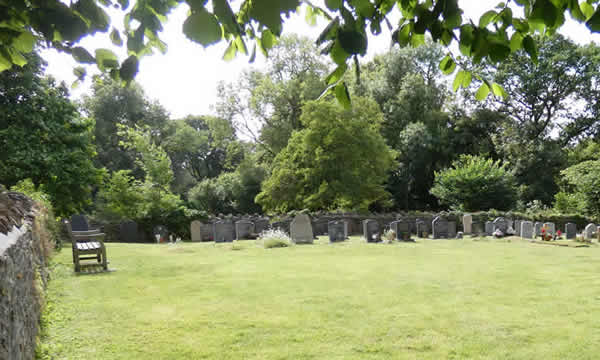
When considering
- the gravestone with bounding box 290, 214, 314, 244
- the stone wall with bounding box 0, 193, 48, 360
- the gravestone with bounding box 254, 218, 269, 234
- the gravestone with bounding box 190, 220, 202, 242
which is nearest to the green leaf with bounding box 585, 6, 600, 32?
the stone wall with bounding box 0, 193, 48, 360

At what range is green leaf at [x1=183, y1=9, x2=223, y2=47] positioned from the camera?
1853mm

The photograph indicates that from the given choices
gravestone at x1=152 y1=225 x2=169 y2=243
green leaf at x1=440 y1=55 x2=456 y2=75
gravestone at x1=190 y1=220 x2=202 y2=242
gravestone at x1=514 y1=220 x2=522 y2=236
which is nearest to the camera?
green leaf at x1=440 y1=55 x2=456 y2=75

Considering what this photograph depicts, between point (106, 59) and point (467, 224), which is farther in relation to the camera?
point (467, 224)

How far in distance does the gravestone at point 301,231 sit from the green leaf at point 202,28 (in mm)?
16173

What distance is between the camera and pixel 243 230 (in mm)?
21172

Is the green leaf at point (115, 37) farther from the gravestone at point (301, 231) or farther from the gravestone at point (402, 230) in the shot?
the gravestone at point (402, 230)

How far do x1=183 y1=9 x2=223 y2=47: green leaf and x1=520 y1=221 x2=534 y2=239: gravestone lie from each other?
19789 mm

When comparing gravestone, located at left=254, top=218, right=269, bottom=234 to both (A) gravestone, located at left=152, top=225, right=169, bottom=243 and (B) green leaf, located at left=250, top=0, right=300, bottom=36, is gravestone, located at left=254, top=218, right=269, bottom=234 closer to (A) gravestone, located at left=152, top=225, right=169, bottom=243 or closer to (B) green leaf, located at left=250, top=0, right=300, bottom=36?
(A) gravestone, located at left=152, top=225, right=169, bottom=243

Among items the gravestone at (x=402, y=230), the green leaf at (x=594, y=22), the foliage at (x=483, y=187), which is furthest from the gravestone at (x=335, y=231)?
the green leaf at (x=594, y=22)

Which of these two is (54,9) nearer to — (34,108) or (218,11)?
(218,11)

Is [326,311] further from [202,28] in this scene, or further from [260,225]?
[260,225]

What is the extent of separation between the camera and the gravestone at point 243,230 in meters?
21.1

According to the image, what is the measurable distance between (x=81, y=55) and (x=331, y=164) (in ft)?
86.8

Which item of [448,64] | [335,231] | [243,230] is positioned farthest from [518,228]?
[448,64]
